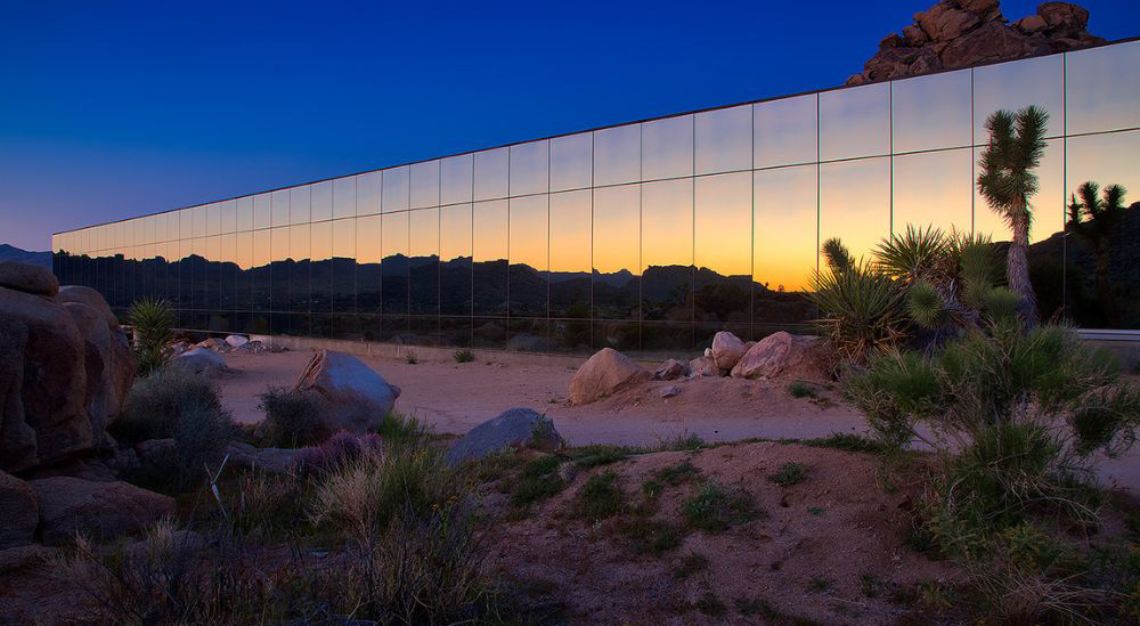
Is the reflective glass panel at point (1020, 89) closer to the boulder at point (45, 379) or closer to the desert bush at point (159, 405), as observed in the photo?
the desert bush at point (159, 405)

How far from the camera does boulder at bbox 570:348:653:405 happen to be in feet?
51.4

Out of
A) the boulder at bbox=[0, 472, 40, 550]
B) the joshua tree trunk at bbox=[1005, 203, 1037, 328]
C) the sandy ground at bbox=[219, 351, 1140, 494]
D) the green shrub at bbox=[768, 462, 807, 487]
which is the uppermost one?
the joshua tree trunk at bbox=[1005, 203, 1037, 328]

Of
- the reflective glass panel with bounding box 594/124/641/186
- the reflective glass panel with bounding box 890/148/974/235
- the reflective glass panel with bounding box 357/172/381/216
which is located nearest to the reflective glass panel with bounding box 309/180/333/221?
the reflective glass panel with bounding box 357/172/381/216

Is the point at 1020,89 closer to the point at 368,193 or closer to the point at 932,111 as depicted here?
the point at 932,111

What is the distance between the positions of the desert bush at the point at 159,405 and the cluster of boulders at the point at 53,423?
5.42 feet

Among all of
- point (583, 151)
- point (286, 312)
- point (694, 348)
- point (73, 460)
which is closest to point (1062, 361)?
point (73, 460)

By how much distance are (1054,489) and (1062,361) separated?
3.36 ft

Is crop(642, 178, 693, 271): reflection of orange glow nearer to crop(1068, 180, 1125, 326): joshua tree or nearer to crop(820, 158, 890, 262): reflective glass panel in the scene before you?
crop(820, 158, 890, 262): reflective glass panel

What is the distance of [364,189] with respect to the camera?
32344 mm

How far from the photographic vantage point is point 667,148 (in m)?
22.4

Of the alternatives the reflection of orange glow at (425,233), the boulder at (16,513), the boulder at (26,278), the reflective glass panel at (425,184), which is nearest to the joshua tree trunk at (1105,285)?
the boulder at (26,278)

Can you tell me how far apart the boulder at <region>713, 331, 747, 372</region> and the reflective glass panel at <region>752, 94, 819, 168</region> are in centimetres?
547

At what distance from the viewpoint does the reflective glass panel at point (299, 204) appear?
35188 millimetres

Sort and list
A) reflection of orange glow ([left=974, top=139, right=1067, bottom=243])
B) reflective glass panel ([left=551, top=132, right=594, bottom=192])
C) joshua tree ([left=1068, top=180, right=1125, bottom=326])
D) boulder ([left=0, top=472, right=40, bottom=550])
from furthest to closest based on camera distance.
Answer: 1. reflective glass panel ([left=551, top=132, right=594, bottom=192])
2. reflection of orange glow ([left=974, top=139, right=1067, bottom=243])
3. joshua tree ([left=1068, top=180, right=1125, bottom=326])
4. boulder ([left=0, top=472, right=40, bottom=550])
